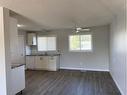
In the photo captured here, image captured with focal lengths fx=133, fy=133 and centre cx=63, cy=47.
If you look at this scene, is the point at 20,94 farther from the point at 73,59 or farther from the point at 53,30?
the point at 53,30

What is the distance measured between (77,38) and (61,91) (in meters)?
3.97

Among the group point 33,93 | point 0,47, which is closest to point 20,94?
point 33,93

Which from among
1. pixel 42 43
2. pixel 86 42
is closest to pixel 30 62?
pixel 42 43

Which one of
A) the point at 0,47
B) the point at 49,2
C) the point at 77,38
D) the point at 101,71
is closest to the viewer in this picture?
the point at 49,2

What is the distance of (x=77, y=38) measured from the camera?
7.56 meters

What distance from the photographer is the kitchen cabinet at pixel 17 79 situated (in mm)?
3570

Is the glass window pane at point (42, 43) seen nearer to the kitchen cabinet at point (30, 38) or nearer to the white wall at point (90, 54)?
the kitchen cabinet at point (30, 38)

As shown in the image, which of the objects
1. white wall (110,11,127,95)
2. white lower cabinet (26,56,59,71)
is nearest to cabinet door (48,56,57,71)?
white lower cabinet (26,56,59,71)

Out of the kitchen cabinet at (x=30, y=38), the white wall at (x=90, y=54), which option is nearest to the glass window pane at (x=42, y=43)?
the kitchen cabinet at (x=30, y=38)

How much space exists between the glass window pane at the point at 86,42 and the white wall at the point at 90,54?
222 millimetres

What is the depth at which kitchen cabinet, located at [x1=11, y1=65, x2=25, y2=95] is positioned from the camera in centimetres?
357

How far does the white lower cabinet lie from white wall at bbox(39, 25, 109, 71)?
2.18 feet

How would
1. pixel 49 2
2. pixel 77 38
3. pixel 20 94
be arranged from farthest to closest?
1. pixel 77 38
2. pixel 20 94
3. pixel 49 2

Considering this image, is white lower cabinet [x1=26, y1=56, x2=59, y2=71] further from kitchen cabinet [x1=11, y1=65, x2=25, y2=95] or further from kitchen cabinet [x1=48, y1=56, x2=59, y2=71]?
kitchen cabinet [x1=11, y1=65, x2=25, y2=95]
